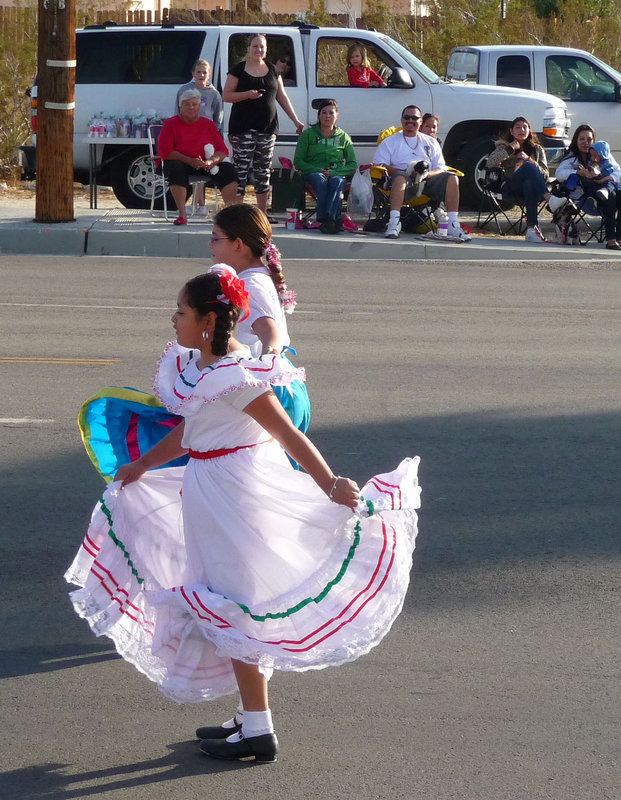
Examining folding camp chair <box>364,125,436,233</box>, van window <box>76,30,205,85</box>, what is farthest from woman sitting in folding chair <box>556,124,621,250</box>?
van window <box>76,30,205,85</box>

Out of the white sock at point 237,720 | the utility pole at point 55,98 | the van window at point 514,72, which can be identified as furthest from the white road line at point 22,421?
the van window at point 514,72

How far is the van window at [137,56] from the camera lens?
55.0 ft

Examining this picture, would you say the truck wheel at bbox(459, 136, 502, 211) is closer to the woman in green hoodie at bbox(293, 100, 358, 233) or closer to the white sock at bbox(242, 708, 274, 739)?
the woman in green hoodie at bbox(293, 100, 358, 233)

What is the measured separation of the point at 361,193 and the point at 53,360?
24.9ft

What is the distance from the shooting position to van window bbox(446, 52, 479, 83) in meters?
19.3

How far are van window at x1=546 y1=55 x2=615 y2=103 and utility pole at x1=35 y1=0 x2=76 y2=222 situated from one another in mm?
7629

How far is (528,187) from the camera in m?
15.7

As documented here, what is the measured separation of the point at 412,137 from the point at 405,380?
24.4 ft

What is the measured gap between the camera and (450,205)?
15492mm

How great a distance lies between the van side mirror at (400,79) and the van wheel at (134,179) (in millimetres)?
3436

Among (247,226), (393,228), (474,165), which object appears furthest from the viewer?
(474,165)

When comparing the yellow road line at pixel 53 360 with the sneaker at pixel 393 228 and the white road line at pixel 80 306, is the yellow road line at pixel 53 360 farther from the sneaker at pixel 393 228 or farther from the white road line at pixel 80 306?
the sneaker at pixel 393 228

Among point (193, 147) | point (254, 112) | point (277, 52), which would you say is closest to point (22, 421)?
point (193, 147)

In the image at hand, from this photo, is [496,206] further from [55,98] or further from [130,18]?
[130,18]
